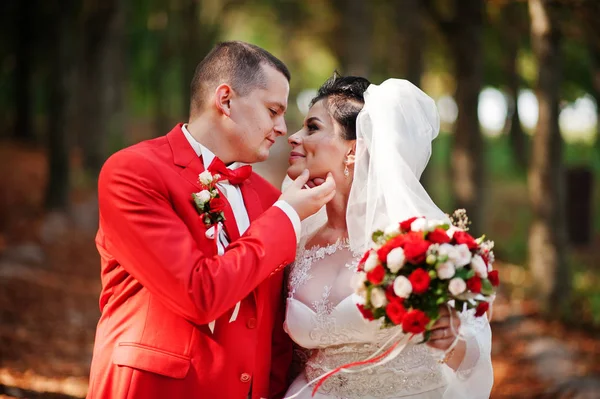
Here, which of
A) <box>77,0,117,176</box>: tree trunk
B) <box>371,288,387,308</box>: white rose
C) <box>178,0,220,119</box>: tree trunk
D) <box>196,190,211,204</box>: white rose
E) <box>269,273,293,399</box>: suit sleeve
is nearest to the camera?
<box>371,288,387,308</box>: white rose

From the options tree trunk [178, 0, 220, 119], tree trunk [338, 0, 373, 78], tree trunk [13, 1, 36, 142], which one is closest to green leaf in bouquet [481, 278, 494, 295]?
tree trunk [338, 0, 373, 78]

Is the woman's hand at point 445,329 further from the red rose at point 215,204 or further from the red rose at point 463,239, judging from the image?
the red rose at point 215,204

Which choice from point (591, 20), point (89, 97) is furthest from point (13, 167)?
point (591, 20)

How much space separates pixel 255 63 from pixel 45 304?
27.7ft

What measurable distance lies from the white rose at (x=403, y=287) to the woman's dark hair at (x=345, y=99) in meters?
1.24

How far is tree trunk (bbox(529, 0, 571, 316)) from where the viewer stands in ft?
34.4

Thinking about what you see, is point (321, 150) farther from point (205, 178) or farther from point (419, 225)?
point (419, 225)

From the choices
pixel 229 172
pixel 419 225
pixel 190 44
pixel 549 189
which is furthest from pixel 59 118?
pixel 419 225

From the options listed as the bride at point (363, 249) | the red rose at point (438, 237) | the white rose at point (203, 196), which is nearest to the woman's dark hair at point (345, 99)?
the bride at point (363, 249)

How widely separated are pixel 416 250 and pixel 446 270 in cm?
14

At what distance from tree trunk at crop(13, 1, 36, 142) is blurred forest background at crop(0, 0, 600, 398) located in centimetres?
4

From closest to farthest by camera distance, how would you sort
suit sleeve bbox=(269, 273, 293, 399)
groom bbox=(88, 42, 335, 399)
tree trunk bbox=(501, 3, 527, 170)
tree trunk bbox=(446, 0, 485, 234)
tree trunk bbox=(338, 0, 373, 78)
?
groom bbox=(88, 42, 335, 399)
suit sleeve bbox=(269, 273, 293, 399)
tree trunk bbox=(446, 0, 485, 234)
tree trunk bbox=(338, 0, 373, 78)
tree trunk bbox=(501, 3, 527, 170)

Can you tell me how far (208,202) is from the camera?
3.50 m

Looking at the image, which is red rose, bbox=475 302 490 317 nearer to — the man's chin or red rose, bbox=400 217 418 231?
red rose, bbox=400 217 418 231
